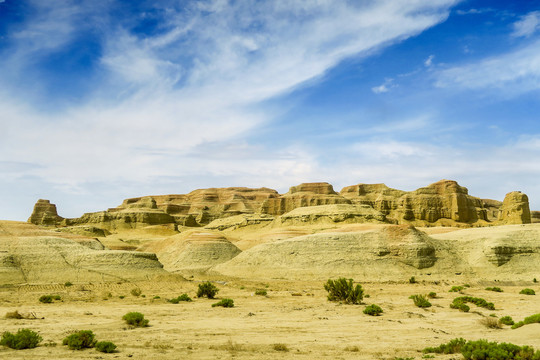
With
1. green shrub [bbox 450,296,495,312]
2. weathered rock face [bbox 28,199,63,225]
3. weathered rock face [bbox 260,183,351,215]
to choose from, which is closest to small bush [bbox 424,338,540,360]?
green shrub [bbox 450,296,495,312]

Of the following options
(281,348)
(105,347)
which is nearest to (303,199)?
(281,348)

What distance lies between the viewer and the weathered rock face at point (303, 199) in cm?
12100

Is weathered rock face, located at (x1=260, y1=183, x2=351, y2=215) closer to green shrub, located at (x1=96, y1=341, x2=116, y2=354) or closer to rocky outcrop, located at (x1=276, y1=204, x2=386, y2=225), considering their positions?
rocky outcrop, located at (x1=276, y1=204, x2=386, y2=225)

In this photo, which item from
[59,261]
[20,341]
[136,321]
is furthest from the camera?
[59,261]

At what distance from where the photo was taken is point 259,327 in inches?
737

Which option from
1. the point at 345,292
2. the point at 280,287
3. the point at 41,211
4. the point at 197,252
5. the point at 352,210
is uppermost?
the point at 41,211

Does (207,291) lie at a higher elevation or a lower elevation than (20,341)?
lower

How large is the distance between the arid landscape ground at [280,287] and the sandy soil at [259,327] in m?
0.07

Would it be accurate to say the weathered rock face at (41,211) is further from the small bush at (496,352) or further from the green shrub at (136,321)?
the small bush at (496,352)

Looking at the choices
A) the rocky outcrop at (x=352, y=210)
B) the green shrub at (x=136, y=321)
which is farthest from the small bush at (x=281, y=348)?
the rocky outcrop at (x=352, y=210)

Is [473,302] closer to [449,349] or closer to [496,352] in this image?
[449,349]

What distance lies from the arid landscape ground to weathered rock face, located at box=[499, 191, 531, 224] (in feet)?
1.02

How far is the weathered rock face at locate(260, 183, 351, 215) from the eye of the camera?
397 ft

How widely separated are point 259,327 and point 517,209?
3258 inches
